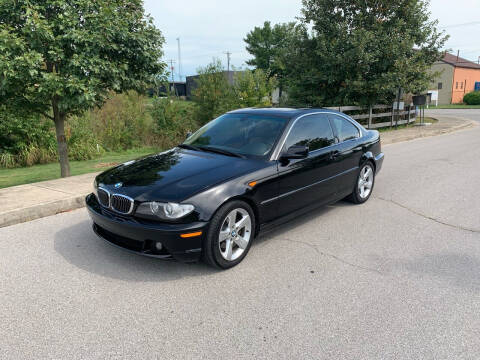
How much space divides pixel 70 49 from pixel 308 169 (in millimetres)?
4422

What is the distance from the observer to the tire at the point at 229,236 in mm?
3443

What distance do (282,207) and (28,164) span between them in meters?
10.1

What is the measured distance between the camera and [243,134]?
4605 millimetres

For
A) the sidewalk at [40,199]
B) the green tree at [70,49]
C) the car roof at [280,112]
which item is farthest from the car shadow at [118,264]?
the green tree at [70,49]

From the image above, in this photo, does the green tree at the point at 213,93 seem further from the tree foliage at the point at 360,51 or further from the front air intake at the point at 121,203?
the front air intake at the point at 121,203

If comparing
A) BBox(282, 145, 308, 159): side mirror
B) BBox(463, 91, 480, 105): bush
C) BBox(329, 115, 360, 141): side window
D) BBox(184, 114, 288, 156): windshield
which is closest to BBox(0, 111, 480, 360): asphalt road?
BBox(282, 145, 308, 159): side mirror

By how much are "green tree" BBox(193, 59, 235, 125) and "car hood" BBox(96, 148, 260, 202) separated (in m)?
11.2

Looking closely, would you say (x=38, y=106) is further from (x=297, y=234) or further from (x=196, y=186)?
(x=297, y=234)

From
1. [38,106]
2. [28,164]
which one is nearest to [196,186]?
[38,106]

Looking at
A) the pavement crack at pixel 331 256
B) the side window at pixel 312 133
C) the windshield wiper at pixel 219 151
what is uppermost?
the side window at pixel 312 133

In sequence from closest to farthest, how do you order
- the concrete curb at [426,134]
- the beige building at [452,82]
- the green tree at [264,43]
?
the concrete curb at [426,134], the beige building at [452,82], the green tree at [264,43]

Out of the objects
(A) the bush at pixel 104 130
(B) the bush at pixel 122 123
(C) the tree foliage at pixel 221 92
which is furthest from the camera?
(C) the tree foliage at pixel 221 92

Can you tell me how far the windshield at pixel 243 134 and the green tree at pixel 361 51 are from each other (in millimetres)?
10998

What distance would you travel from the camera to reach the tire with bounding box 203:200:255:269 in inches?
136
